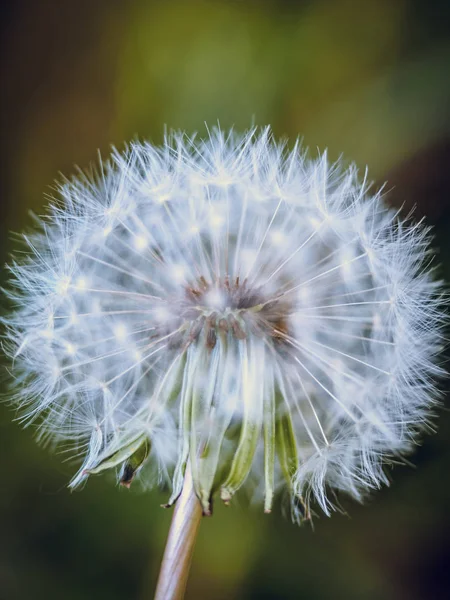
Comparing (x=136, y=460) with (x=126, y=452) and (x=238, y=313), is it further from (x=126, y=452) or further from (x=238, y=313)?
(x=238, y=313)

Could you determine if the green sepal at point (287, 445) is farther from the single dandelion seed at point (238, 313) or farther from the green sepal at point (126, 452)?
the green sepal at point (126, 452)

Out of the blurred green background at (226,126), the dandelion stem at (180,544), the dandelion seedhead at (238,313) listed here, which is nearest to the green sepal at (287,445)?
the dandelion seedhead at (238,313)

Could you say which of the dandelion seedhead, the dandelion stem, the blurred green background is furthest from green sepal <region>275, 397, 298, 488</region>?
the blurred green background

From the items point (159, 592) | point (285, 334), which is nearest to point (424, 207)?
point (285, 334)

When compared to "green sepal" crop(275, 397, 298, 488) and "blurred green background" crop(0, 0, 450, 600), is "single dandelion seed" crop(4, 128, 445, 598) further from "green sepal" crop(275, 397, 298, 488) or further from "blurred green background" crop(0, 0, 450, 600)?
"blurred green background" crop(0, 0, 450, 600)

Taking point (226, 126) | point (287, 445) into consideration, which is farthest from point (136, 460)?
point (226, 126)
